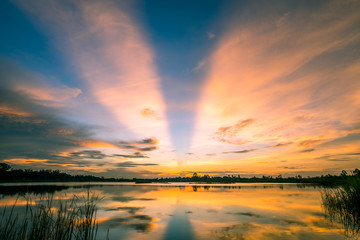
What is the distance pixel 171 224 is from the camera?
530 inches

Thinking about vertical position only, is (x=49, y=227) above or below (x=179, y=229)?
above

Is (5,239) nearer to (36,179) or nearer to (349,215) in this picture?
(349,215)

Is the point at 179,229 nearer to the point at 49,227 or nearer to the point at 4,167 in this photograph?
the point at 49,227

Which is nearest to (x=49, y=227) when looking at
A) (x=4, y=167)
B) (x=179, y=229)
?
(x=179, y=229)

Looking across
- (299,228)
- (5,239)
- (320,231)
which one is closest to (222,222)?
(299,228)

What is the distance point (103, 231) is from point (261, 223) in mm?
10925

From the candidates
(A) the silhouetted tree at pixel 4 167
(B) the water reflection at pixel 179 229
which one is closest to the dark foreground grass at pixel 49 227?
(B) the water reflection at pixel 179 229

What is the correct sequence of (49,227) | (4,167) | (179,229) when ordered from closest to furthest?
1. (49,227)
2. (179,229)
3. (4,167)

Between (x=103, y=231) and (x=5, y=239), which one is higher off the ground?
(x=5, y=239)

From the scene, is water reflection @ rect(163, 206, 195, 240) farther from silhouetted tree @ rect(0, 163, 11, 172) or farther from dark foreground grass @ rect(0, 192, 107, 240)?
silhouetted tree @ rect(0, 163, 11, 172)

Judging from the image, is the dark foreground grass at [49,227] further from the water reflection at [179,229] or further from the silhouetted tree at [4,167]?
the silhouetted tree at [4,167]

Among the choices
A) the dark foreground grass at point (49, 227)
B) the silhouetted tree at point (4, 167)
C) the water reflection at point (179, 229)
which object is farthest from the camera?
the silhouetted tree at point (4, 167)

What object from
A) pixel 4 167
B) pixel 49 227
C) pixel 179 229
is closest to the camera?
pixel 49 227

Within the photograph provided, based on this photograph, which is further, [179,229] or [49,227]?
[179,229]
